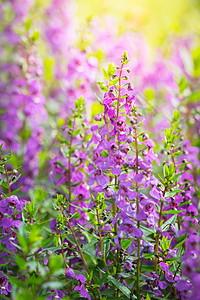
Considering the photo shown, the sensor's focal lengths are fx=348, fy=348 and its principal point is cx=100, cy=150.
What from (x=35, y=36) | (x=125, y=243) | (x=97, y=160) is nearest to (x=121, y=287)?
(x=125, y=243)

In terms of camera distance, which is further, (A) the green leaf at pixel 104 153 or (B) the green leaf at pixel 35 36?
(B) the green leaf at pixel 35 36

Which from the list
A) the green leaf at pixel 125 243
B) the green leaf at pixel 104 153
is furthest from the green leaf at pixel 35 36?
the green leaf at pixel 125 243

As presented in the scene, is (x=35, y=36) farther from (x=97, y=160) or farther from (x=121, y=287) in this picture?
(x=121, y=287)

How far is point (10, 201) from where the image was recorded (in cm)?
164

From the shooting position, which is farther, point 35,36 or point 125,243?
point 35,36

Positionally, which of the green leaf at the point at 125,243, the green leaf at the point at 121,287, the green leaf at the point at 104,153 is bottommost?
the green leaf at the point at 121,287

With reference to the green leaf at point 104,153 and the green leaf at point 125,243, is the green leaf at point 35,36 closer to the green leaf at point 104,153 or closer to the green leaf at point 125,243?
the green leaf at point 104,153

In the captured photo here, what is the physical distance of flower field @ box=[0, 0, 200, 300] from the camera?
1.57 meters

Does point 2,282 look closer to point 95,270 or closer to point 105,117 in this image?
point 95,270

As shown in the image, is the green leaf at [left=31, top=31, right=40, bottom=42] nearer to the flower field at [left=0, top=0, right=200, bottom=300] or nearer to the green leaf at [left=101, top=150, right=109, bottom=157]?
the flower field at [left=0, top=0, right=200, bottom=300]

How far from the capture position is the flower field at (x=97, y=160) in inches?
61.8

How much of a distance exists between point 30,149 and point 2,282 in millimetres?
1787

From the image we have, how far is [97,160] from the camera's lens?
65.6 inches

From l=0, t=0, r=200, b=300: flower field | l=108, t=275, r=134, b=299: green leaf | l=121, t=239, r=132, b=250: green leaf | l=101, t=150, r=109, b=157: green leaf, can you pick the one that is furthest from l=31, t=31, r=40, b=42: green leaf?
l=108, t=275, r=134, b=299: green leaf
